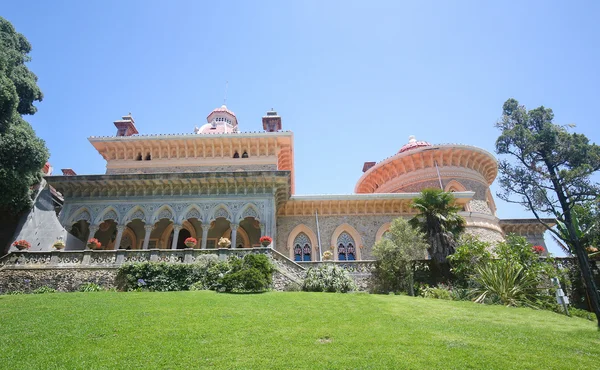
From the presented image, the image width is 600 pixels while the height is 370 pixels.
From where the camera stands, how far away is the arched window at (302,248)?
20938mm

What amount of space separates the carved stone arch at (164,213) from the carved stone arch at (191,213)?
553 millimetres

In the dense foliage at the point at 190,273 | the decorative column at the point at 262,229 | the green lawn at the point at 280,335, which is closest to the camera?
the green lawn at the point at 280,335

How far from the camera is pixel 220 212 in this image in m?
19.9

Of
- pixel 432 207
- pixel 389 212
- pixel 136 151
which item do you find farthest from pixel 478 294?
pixel 136 151

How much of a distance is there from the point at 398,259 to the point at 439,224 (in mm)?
2689

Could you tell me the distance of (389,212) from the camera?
21844 millimetres

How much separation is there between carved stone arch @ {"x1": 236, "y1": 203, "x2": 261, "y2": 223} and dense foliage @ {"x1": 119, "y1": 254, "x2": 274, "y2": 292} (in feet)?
15.7

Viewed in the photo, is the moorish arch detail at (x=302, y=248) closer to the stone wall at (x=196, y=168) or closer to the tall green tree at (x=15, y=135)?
the stone wall at (x=196, y=168)

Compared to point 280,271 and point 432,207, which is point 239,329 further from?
point 432,207

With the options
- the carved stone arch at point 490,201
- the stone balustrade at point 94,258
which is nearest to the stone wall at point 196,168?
the stone balustrade at point 94,258

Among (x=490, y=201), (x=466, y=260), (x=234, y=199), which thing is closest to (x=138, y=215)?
(x=234, y=199)

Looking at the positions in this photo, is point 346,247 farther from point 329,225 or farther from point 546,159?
point 546,159

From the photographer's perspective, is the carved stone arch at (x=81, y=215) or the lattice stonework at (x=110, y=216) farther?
the lattice stonework at (x=110, y=216)

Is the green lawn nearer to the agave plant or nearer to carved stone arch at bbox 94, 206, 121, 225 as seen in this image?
the agave plant
